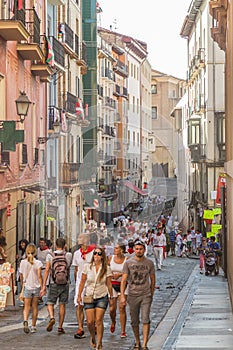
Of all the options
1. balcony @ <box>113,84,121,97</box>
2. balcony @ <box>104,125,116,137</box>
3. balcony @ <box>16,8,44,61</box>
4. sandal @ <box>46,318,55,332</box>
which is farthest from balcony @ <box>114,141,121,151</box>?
sandal @ <box>46,318,55,332</box>

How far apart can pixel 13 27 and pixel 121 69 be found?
5442 centimetres

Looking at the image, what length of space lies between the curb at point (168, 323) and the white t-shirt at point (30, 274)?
190 cm

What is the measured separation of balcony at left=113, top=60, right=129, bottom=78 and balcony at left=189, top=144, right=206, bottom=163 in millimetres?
20585

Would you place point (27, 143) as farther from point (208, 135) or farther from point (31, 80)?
point (208, 135)

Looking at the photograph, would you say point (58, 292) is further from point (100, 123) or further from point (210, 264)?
point (100, 123)

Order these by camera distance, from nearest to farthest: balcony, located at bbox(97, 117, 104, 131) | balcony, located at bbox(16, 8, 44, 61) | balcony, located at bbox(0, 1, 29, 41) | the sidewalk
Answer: the sidewalk, balcony, located at bbox(0, 1, 29, 41), balcony, located at bbox(16, 8, 44, 61), balcony, located at bbox(97, 117, 104, 131)

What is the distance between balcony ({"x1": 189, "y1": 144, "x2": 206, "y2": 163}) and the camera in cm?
4830

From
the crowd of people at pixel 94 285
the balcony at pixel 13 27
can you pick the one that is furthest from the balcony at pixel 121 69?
the crowd of people at pixel 94 285

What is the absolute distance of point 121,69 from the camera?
74.6 metres

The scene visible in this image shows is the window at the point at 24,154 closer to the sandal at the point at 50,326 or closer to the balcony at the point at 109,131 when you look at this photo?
the sandal at the point at 50,326

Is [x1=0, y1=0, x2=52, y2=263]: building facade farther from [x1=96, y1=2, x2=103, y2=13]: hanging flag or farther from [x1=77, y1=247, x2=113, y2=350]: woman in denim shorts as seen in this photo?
[x1=96, y1=2, x2=103, y2=13]: hanging flag

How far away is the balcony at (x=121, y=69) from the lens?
72275 millimetres

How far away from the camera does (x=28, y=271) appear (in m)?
13.9

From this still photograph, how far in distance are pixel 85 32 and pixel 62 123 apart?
17332 millimetres
